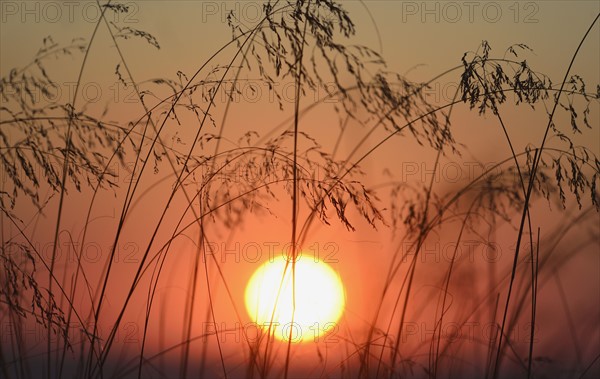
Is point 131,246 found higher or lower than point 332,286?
higher

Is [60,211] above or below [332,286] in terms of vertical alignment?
above

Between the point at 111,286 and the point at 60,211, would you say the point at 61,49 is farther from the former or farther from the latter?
the point at 111,286

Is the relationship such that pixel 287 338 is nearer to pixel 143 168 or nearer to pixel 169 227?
pixel 169 227

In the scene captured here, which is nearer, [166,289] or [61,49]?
[166,289]

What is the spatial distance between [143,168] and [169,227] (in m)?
0.17

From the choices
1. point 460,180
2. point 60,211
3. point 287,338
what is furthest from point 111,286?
point 460,180

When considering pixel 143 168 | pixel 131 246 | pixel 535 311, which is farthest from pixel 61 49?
pixel 535 311

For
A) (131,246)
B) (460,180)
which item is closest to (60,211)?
(131,246)

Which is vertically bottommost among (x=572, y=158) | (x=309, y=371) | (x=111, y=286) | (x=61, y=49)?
(x=309, y=371)

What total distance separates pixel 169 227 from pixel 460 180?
0.77 meters

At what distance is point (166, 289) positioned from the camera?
1484 millimetres

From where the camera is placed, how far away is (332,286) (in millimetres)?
1518

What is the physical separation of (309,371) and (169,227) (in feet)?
1.68

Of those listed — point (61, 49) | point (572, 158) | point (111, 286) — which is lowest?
point (111, 286)
